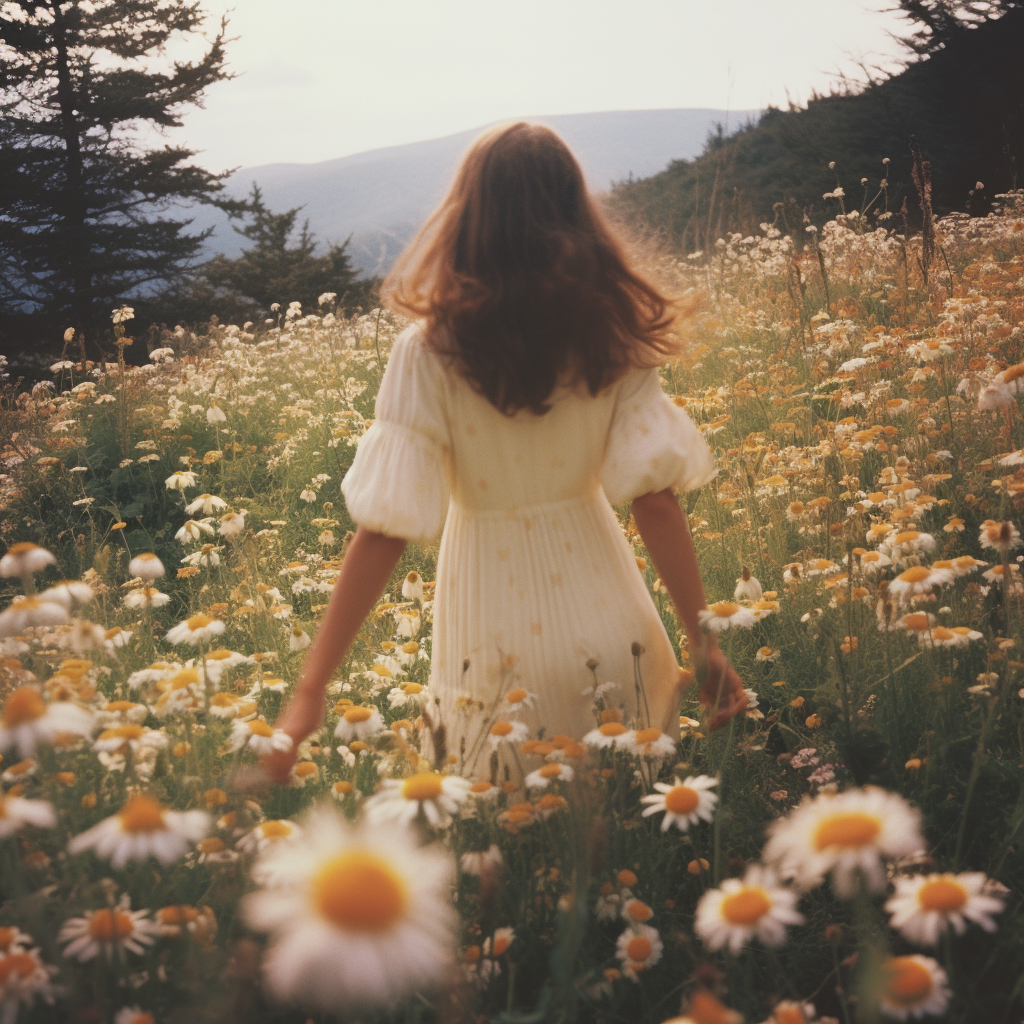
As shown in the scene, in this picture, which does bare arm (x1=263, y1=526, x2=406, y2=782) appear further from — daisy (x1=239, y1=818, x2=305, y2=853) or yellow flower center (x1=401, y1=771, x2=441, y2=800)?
yellow flower center (x1=401, y1=771, x2=441, y2=800)

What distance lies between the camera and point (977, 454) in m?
2.80

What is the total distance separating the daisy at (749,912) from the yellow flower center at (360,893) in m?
0.40

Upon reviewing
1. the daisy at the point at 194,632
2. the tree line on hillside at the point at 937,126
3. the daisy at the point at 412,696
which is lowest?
the daisy at the point at 412,696

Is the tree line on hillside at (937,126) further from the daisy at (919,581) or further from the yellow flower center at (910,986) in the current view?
the yellow flower center at (910,986)

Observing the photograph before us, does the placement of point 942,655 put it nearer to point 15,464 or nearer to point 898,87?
point 15,464

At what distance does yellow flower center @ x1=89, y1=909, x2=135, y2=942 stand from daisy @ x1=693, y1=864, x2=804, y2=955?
64 centimetres

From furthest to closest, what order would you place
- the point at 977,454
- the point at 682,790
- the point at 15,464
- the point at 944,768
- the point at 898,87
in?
the point at 898,87 < the point at 15,464 < the point at 977,454 < the point at 944,768 < the point at 682,790

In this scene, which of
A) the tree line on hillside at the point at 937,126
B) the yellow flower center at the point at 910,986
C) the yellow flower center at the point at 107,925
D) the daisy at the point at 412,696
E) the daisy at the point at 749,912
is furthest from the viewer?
the tree line on hillside at the point at 937,126

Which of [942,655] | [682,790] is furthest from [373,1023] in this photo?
[942,655]

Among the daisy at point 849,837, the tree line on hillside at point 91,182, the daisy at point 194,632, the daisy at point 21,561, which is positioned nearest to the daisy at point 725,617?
the daisy at point 849,837

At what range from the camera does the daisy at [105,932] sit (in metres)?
0.99

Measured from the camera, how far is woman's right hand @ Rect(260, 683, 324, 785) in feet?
4.96

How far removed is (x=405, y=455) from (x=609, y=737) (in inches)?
26.8

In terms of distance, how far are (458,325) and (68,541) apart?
3816 mm
